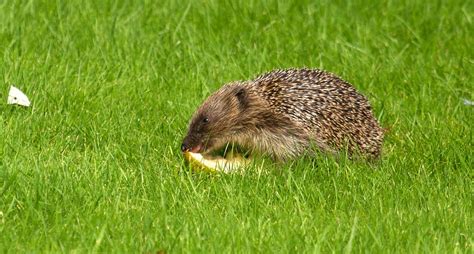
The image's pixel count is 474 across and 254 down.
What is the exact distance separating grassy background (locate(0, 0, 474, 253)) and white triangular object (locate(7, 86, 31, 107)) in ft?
0.20

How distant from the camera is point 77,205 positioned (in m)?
6.20

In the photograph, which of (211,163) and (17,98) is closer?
(211,163)

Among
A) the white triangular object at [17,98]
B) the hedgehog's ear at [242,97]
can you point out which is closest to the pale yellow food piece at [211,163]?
the hedgehog's ear at [242,97]

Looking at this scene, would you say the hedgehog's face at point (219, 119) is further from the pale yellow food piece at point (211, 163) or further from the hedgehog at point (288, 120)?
the pale yellow food piece at point (211, 163)

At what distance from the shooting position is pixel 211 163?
706cm

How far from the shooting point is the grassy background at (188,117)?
5868 mm

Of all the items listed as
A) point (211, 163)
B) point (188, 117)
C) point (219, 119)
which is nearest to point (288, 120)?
point (219, 119)

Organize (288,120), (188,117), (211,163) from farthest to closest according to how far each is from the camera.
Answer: (188,117), (288,120), (211,163)

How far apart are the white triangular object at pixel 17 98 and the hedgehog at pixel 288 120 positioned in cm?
126

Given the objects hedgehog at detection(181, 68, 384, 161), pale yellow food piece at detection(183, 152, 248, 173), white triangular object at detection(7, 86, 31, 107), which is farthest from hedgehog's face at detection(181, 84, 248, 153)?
white triangular object at detection(7, 86, 31, 107)

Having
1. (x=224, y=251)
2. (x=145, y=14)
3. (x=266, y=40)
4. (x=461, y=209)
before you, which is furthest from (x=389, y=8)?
(x=224, y=251)

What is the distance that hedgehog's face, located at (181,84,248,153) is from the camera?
738 centimetres

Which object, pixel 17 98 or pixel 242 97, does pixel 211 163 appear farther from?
pixel 17 98

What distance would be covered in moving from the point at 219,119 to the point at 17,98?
4.82 feet
